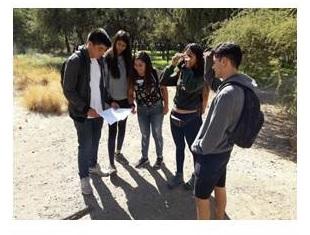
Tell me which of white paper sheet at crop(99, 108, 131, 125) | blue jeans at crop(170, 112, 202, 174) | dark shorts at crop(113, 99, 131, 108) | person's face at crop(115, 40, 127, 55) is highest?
person's face at crop(115, 40, 127, 55)

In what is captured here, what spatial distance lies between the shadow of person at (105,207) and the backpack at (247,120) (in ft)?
5.70

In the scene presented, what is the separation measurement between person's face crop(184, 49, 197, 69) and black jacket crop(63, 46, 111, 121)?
1034 mm

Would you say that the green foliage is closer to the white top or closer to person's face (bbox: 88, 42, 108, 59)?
the white top

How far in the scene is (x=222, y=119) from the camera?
368 centimetres

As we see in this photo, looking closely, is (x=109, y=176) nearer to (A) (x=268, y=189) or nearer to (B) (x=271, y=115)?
(A) (x=268, y=189)

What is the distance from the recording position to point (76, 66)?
16.2 feet

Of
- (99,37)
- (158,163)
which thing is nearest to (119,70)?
(99,37)

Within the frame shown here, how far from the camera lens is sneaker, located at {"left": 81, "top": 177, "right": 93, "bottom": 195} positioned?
543 centimetres

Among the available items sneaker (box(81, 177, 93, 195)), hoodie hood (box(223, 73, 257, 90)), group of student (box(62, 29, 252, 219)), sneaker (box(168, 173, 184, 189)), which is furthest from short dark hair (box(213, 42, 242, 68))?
sneaker (box(81, 177, 93, 195))

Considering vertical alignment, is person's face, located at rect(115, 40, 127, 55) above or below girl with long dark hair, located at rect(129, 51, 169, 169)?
above

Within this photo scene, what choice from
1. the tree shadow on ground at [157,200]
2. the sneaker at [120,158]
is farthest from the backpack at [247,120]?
the sneaker at [120,158]

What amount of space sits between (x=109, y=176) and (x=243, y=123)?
269 cm

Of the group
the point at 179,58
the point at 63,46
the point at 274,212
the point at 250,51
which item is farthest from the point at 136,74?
the point at 63,46

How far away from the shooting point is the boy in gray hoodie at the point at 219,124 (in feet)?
12.0
